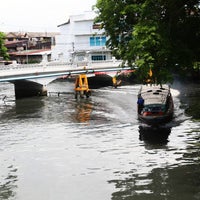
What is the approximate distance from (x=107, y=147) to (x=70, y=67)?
32.3 meters

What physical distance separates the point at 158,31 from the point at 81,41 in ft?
217

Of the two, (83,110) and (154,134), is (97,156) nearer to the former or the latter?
(154,134)

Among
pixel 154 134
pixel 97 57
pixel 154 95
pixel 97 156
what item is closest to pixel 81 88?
pixel 154 95

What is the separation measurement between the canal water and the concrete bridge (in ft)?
21.6

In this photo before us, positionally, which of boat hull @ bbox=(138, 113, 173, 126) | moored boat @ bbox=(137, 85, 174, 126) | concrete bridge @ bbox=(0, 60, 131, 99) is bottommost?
boat hull @ bbox=(138, 113, 173, 126)

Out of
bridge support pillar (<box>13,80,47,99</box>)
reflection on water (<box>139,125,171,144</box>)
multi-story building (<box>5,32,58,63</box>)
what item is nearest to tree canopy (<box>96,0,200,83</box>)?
reflection on water (<box>139,125,171,144</box>)

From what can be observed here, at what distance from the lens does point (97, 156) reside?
23.9m

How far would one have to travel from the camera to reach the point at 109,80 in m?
70.8

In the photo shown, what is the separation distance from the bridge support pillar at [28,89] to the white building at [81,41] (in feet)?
87.4

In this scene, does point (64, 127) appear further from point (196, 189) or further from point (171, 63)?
point (196, 189)

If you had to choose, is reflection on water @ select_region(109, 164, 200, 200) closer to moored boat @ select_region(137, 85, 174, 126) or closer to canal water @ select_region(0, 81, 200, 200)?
canal water @ select_region(0, 81, 200, 200)

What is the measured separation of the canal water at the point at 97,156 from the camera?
18.4 m

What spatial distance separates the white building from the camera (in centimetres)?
8275

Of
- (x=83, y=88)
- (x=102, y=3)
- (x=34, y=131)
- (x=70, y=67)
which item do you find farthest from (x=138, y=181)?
(x=70, y=67)
